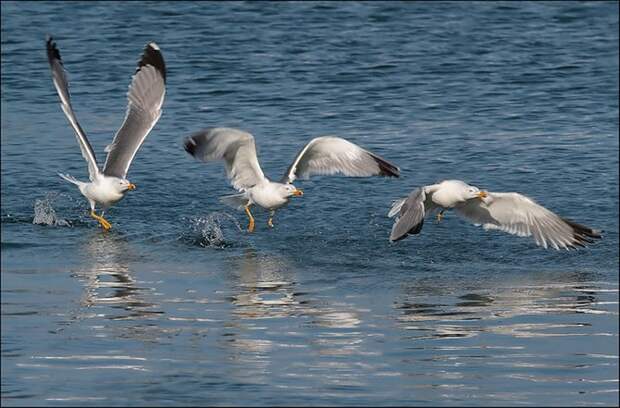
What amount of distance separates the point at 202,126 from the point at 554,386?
7.31 metres

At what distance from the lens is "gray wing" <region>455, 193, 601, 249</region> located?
9.95 metres

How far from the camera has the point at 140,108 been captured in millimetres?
11250

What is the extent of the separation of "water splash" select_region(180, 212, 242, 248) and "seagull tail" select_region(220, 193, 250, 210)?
0.70 ft

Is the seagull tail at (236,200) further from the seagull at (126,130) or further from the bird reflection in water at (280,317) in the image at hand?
the bird reflection in water at (280,317)

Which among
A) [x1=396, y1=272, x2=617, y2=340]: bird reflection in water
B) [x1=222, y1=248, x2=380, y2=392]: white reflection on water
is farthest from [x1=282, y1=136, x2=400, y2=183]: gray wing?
[x1=396, y1=272, x2=617, y2=340]: bird reflection in water

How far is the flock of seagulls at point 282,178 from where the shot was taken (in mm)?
10016

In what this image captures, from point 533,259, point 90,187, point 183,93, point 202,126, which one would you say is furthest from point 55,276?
point 183,93

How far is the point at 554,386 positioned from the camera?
287 inches

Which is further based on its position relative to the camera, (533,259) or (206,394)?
(533,259)

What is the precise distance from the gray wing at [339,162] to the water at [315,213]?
1.42 feet

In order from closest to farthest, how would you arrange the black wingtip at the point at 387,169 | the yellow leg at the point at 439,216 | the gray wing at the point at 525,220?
the gray wing at the point at 525,220 < the yellow leg at the point at 439,216 < the black wingtip at the point at 387,169

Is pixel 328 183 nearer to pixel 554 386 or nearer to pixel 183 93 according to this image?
pixel 183 93

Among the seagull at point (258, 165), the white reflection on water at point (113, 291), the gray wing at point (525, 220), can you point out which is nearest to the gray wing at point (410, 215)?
the gray wing at point (525, 220)

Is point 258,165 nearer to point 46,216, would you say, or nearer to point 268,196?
point 268,196
